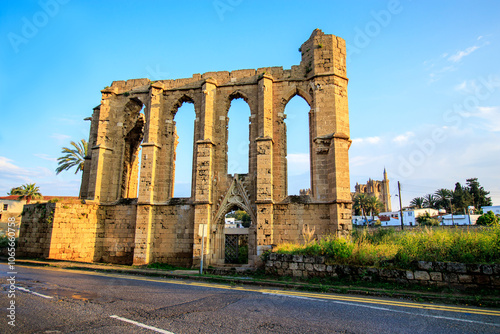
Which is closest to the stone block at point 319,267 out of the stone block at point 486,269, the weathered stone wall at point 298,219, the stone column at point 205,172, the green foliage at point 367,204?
the stone block at point 486,269

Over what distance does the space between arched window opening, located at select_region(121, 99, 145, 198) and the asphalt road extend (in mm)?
11877

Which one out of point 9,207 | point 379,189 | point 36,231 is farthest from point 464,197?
point 9,207

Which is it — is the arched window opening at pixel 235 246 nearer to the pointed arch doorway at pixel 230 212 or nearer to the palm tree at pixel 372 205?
the pointed arch doorway at pixel 230 212

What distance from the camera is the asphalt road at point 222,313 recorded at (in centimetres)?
427

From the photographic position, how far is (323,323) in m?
4.48

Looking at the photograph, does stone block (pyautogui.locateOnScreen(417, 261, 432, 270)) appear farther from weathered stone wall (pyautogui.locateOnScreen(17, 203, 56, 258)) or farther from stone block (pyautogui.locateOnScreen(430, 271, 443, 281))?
weathered stone wall (pyautogui.locateOnScreen(17, 203, 56, 258))

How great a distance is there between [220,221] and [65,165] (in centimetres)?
1936

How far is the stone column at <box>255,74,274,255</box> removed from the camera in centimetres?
1370

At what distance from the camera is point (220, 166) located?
16016 mm

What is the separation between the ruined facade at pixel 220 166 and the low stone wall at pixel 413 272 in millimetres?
4388

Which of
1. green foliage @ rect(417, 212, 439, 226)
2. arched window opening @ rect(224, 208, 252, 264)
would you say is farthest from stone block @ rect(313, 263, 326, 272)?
green foliage @ rect(417, 212, 439, 226)

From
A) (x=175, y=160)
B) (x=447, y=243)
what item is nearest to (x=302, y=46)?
(x=175, y=160)

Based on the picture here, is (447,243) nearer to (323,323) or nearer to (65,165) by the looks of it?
(323,323)

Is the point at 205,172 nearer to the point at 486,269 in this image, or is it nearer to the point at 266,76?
the point at 266,76
